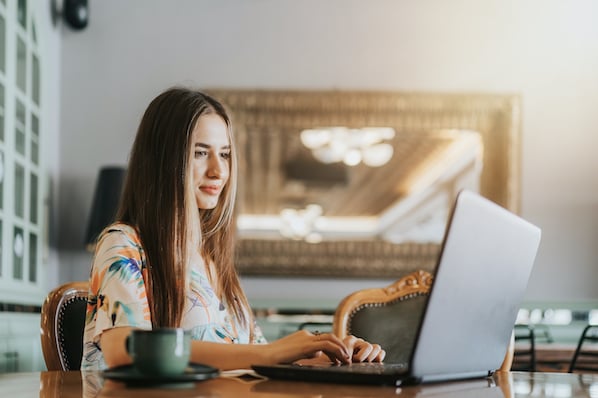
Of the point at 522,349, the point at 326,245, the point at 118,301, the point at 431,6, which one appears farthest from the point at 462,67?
the point at 118,301

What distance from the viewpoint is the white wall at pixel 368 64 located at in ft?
11.3

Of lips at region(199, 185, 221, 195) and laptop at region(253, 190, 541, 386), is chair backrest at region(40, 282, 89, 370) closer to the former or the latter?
lips at region(199, 185, 221, 195)

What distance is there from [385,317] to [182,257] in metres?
0.65

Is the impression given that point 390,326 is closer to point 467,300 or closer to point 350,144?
point 467,300

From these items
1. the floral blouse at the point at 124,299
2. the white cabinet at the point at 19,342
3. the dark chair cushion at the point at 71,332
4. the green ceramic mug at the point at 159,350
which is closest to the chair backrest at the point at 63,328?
the dark chair cushion at the point at 71,332

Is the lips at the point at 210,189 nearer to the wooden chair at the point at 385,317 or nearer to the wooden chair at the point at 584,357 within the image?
the wooden chair at the point at 385,317

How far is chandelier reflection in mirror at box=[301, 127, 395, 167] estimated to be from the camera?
337cm

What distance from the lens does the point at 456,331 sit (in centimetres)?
92

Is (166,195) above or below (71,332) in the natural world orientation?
above

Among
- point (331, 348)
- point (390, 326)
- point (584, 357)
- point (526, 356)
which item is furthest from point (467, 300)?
point (584, 357)

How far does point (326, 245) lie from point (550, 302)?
100cm

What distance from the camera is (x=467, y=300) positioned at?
915mm

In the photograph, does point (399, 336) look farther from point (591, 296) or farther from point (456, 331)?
point (591, 296)

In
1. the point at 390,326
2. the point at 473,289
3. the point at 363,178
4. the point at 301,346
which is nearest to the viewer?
the point at 473,289
